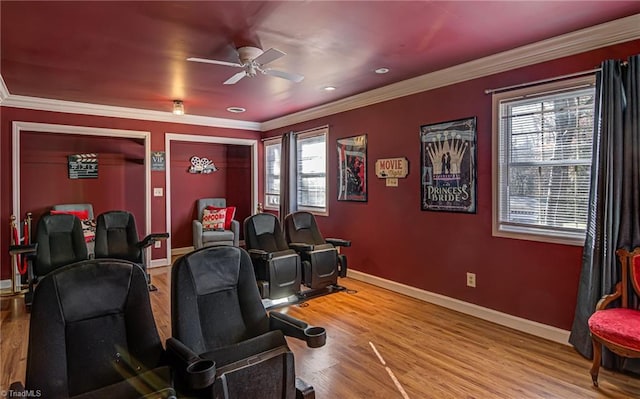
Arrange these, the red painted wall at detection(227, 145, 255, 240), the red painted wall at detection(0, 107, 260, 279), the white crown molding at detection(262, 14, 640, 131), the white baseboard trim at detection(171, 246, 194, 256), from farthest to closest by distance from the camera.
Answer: the red painted wall at detection(227, 145, 255, 240) → the white baseboard trim at detection(171, 246, 194, 256) → the red painted wall at detection(0, 107, 260, 279) → the white crown molding at detection(262, 14, 640, 131)

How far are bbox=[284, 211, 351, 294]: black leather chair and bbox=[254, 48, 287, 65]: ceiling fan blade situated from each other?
2081 mm

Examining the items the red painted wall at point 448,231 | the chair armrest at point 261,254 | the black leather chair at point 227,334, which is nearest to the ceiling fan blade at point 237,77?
the chair armrest at point 261,254

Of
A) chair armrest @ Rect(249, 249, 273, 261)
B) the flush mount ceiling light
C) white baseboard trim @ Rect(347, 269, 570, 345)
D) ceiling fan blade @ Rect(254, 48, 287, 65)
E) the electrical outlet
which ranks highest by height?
the flush mount ceiling light

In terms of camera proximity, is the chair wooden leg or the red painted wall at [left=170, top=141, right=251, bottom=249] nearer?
the chair wooden leg

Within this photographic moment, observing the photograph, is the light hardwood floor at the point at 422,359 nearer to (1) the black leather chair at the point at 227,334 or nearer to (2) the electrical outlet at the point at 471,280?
(2) the electrical outlet at the point at 471,280

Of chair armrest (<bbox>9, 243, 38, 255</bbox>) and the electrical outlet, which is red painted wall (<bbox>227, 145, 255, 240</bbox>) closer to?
chair armrest (<bbox>9, 243, 38, 255</bbox>)

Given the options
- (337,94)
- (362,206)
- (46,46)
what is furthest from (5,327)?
(337,94)

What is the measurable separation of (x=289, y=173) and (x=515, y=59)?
3771 millimetres

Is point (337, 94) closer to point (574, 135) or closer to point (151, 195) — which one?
→ point (574, 135)

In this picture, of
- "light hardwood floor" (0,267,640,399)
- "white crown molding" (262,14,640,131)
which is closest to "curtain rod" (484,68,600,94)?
"white crown molding" (262,14,640,131)

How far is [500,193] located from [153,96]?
14.4ft

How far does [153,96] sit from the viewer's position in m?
4.89

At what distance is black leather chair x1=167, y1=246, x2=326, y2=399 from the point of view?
5.39 ft

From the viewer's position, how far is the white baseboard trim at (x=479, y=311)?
125 inches
